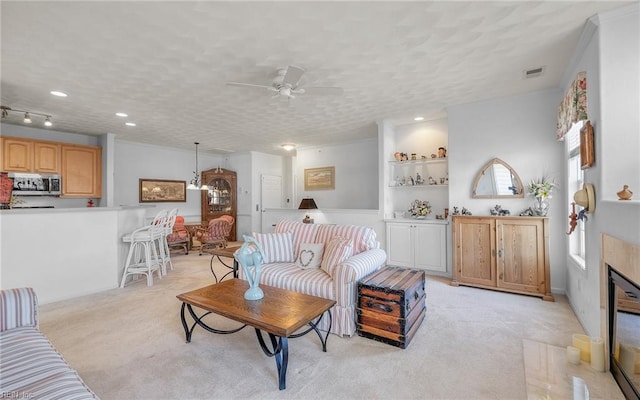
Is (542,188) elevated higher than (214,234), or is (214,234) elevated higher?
(542,188)

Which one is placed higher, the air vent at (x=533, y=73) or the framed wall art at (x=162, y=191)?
the air vent at (x=533, y=73)

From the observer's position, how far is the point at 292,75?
2711 mm

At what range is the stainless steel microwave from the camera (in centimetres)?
495

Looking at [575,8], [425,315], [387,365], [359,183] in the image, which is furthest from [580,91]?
[359,183]

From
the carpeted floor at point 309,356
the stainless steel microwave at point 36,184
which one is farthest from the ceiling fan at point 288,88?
the stainless steel microwave at point 36,184

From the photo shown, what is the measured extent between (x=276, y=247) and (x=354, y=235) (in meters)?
0.95

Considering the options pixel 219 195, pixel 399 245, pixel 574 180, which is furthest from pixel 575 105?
pixel 219 195

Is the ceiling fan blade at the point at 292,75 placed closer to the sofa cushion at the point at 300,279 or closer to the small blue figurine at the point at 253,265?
the small blue figurine at the point at 253,265

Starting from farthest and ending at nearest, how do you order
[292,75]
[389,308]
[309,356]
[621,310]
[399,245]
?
1. [399,245]
2. [292,75]
3. [389,308]
4. [309,356]
5. [621,310]

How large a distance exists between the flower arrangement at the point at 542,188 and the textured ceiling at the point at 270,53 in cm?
121

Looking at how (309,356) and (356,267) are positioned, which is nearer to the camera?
(309,356)

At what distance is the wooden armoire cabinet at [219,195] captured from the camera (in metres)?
8.13

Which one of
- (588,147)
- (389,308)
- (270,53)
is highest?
(270,53)

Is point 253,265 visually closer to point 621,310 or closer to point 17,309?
point 17,309
